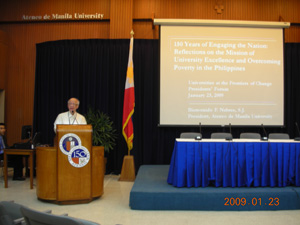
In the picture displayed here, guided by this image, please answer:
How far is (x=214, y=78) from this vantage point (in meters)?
6.46

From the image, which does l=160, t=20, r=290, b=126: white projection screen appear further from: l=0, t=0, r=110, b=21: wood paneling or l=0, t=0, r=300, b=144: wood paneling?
l=0, t=0, r=110, b=21: wood paneling

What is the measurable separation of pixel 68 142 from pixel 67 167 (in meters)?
0.34

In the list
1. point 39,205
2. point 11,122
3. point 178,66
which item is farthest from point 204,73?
point 11,122

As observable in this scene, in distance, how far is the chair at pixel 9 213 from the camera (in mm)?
1690

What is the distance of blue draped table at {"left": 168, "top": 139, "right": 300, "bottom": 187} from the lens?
4129 millimetres

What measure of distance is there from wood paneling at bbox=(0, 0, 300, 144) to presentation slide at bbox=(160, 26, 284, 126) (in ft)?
3.57

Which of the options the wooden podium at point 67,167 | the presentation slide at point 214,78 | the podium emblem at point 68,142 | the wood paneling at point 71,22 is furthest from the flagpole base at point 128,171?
the wood paneling at point 71,22

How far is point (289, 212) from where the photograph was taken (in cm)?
384

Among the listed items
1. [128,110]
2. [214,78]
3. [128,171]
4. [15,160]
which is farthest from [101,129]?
[214,78]

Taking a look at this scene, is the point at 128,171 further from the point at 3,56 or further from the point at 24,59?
the point at 3,56

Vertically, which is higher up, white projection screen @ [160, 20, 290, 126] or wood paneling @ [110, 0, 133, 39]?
wood paneling @ [110, 0, 133, 39]

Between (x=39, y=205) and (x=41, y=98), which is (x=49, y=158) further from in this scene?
(x=41, y=98)

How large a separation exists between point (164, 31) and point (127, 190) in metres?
3.52
